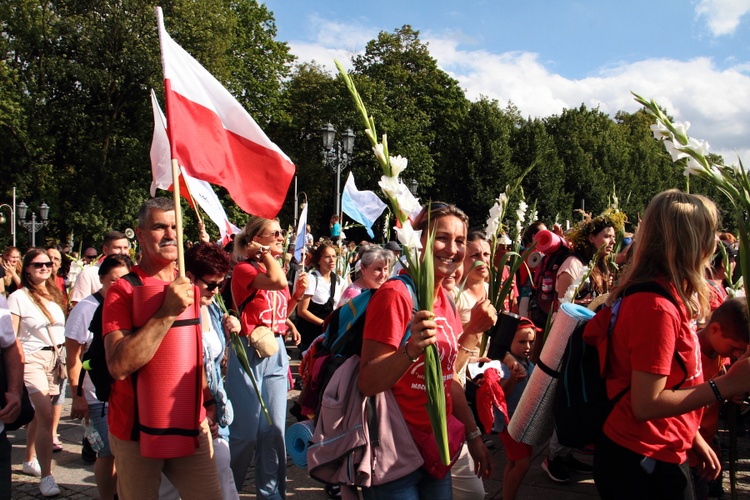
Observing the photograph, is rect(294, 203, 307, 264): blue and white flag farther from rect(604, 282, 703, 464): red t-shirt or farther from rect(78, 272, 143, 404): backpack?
rect(604, 282, 703, 464): red t-shirt

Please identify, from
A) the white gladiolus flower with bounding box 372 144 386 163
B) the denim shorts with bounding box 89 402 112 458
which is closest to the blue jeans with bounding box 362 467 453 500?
the white gladiolus flower with bounding box 372 144 386 163

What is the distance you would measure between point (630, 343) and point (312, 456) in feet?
4.07

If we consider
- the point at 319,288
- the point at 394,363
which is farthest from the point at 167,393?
the point at 319,288

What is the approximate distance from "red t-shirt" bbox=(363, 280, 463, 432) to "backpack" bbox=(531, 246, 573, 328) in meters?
3.20

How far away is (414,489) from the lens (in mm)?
2531

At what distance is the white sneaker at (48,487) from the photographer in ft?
15.0

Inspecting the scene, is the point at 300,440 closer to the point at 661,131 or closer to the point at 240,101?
the point at 661,131

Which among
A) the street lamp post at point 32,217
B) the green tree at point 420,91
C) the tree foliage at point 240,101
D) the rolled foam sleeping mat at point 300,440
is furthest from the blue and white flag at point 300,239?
the green tree at point 420,91

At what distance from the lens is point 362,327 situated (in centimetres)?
267

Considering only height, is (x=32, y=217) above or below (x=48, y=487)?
above

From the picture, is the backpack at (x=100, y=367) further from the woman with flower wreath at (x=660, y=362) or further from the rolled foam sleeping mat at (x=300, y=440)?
the woman with flower wreath at (x=660, y=362)

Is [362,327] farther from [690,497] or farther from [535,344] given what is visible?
[535,344]

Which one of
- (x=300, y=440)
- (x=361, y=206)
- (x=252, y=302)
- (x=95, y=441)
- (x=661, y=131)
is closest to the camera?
(x=661, y=131)

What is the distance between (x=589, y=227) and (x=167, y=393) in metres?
4.15
